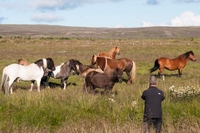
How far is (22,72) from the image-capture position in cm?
1388

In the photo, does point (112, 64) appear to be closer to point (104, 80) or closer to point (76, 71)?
point (76, 71)

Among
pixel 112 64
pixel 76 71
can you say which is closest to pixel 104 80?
pixel 76 71

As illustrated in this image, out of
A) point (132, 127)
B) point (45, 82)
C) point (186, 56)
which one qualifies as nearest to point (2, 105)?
point (132, 127)

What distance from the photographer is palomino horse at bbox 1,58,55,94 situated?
529 inches

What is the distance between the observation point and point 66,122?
9.13 m

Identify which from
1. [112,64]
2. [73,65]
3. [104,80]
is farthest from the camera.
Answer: [112,64]

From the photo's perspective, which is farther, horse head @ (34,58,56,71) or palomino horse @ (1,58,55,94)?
horse head @ (34,58,56,71)

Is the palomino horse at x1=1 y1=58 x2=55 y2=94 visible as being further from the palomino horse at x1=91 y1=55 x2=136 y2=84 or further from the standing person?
the standing person

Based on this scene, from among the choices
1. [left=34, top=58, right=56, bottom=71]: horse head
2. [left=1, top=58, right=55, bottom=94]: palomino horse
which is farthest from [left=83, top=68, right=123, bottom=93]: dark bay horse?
[left=34, top=58, right=56, bottom=71]: horse head

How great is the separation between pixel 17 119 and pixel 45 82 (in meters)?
6.79

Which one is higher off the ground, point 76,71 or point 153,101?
point 153,101

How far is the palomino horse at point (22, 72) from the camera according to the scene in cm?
1343

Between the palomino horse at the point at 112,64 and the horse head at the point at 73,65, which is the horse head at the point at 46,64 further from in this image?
the palomino horse at the point at 112,64

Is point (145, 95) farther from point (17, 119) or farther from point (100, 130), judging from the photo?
point (17, 119)
